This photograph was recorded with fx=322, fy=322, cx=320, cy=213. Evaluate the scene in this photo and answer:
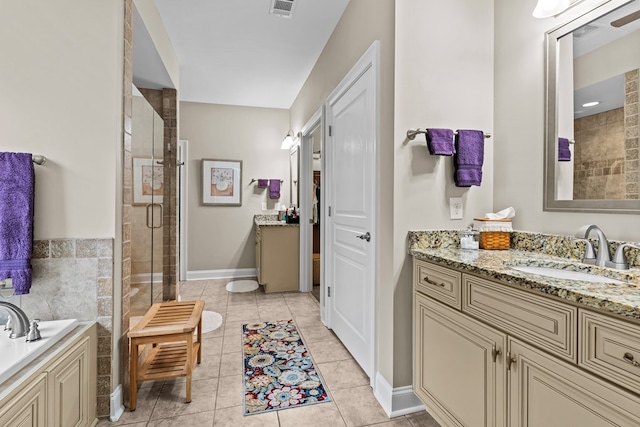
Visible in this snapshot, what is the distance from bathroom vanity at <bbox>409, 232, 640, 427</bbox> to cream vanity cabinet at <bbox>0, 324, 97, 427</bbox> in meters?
1.64

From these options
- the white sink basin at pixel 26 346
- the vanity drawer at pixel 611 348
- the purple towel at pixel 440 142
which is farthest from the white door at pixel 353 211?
the white sink basin at pixel 26 346

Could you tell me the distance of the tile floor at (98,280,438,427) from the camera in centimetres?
171

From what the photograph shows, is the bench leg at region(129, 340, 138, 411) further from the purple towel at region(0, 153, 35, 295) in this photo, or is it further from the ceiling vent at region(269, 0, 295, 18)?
the ceiling vent at region(269, 0, 295, 18)

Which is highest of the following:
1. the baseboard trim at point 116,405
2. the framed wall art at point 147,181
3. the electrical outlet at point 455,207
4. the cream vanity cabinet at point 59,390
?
the framed wall art at point 147,181

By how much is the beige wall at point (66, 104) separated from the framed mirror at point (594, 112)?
2277mm

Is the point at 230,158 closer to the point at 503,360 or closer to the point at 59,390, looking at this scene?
the point at 59,390

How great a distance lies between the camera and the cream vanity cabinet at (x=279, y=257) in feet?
13.3

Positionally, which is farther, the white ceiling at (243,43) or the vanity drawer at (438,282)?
the white ceiling at (243,43)

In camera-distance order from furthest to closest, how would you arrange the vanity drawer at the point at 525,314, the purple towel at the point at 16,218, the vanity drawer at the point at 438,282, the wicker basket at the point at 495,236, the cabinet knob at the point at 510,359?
the wicker basket at the point at 495,236 → the purple towel at the point at 16,218 → the vanity drawer at the point at 438,282 → the cabinet knob at the point at 510,359 → the vanity drawer at the point at 525,314

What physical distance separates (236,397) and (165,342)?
0.53m

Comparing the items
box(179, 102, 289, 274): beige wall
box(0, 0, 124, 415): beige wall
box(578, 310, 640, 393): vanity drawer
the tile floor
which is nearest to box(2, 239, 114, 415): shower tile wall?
box(0, 0, 124, 415): beige wall

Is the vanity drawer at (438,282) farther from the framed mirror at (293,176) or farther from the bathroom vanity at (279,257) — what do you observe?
the framed mirror at (293,176)

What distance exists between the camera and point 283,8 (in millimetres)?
2484

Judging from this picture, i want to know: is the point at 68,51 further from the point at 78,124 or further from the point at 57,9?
the point at 78,124
